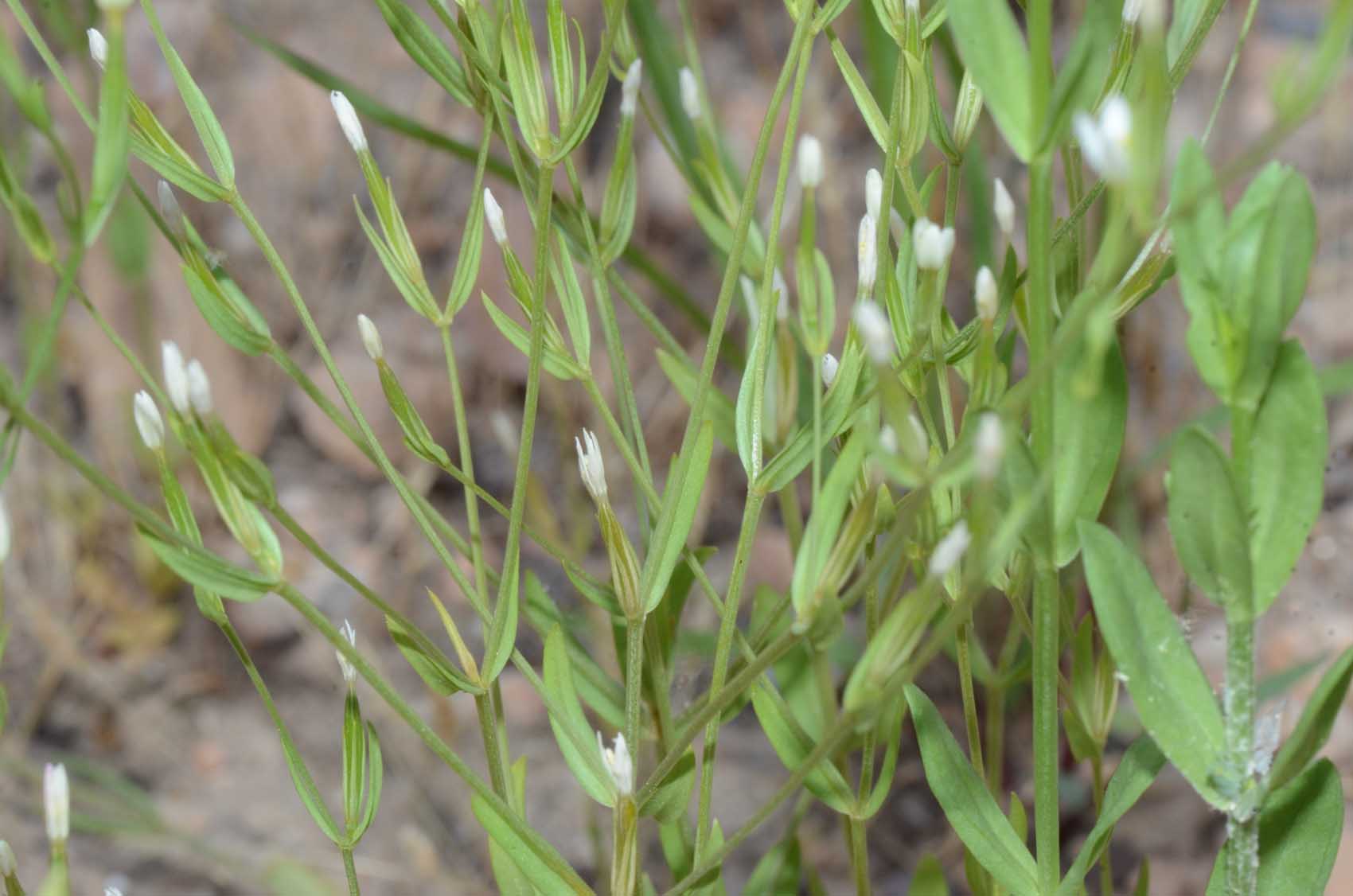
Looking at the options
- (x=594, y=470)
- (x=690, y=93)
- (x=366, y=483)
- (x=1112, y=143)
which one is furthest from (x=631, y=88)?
(x=366, y=483)

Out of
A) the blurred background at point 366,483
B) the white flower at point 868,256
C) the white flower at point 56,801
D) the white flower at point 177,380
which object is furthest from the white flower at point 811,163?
the blurred background at point 366,483

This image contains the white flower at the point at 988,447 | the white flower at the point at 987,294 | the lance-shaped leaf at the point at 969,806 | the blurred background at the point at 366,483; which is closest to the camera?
the white flower at the point at 988,447

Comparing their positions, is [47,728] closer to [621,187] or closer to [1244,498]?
[621,187]

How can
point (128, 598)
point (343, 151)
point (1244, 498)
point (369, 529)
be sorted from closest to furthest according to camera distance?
point (1244, 498) < point (128, 598) < point (369, 529) < point (343, 151)

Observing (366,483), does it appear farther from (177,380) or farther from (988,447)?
(988,447)

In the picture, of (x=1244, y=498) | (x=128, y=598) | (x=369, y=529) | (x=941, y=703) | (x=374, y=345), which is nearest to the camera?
(x=1244, y=498)

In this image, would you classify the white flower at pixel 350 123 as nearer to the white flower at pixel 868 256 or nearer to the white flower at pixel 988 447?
the white flower at pixel 868 256

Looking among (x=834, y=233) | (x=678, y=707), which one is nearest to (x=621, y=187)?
(x=678, y=707)
